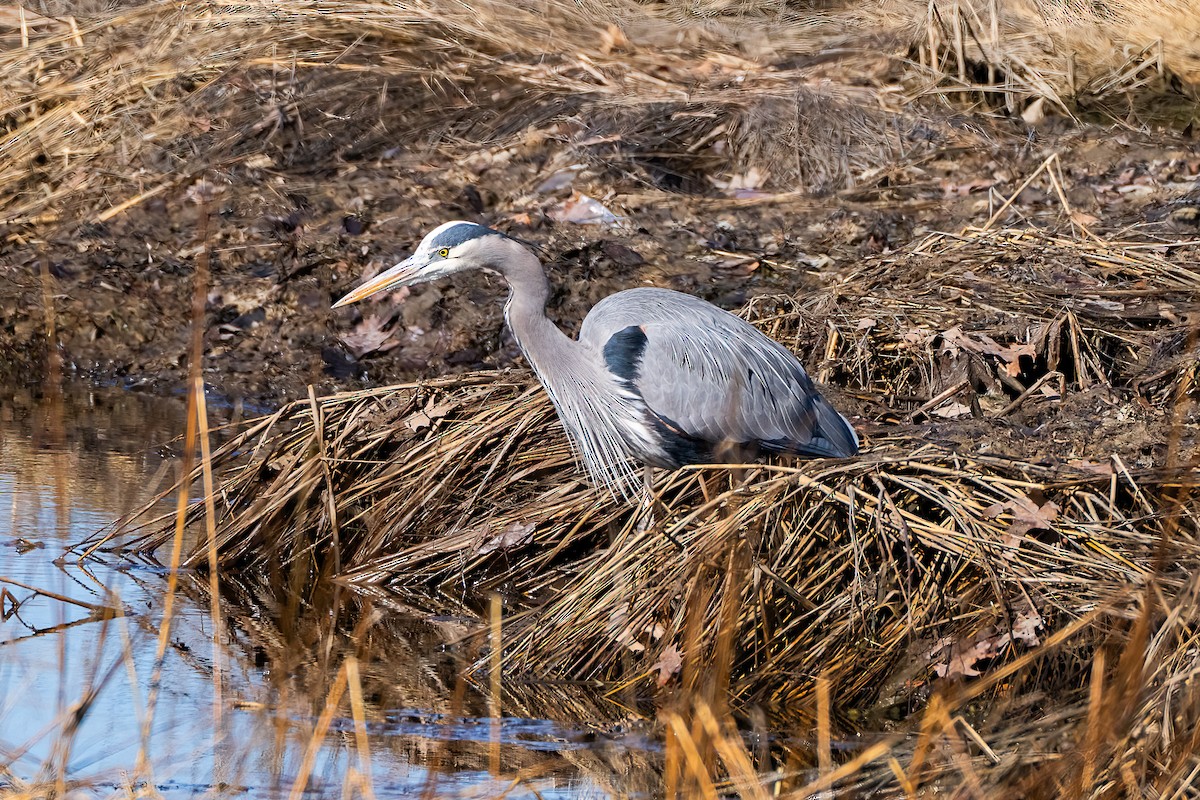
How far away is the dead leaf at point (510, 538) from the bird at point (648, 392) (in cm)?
31

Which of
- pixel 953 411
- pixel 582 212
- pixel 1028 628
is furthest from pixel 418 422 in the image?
pixel 582 212

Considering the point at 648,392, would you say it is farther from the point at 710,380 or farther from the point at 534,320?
the point at 534,320

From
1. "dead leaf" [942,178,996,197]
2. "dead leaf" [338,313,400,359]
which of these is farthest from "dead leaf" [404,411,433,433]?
"dead leaf" [942,178,996,197]

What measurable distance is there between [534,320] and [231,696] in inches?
66.9

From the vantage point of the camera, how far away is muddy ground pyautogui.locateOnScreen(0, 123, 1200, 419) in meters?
8.33

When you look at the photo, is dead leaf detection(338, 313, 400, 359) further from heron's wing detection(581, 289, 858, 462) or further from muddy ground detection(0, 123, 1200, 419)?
heron's wing detection(581, 289, 858, 462)

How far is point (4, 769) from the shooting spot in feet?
9.98

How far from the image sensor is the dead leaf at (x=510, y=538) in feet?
18.1

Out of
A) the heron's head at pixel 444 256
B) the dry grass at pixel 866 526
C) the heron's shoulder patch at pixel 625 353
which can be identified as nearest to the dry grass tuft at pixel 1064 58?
the dry grass at pixel 866 526

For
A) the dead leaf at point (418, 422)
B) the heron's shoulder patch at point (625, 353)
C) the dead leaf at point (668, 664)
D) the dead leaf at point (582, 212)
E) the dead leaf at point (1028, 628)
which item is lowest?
the dead leaf at point (668, 664)

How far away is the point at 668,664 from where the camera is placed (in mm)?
4602

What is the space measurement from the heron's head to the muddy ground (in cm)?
274

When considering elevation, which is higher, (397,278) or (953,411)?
(397,278)

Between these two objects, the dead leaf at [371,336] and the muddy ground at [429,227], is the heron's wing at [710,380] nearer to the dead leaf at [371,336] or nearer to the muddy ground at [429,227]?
the muddy ground at [429,227]
